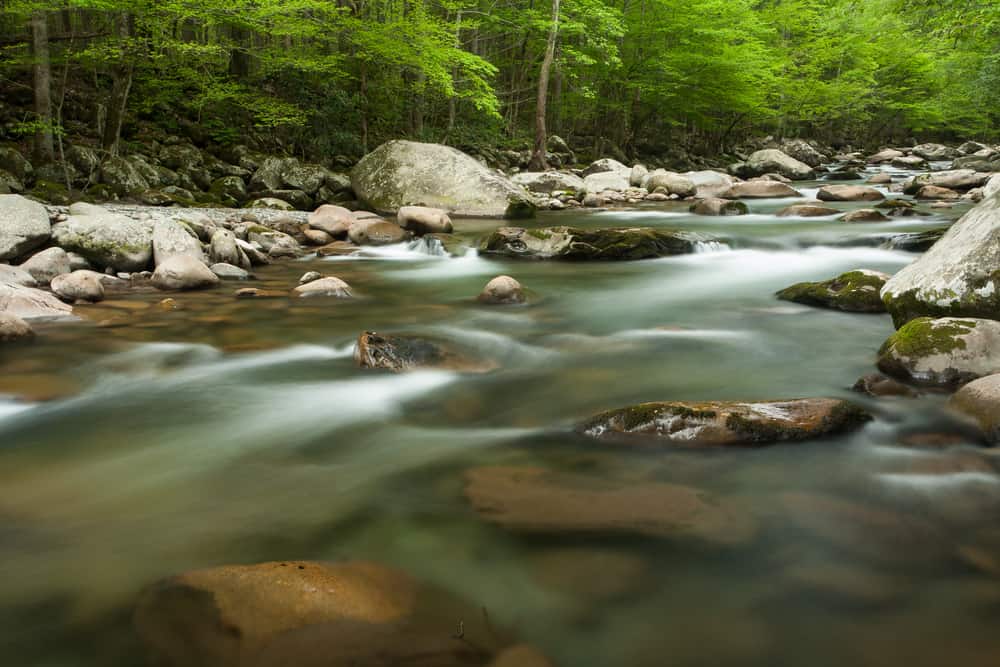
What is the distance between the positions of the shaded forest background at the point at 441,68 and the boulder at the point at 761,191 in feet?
14.5

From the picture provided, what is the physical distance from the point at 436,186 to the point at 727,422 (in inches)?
459

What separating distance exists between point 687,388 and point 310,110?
45.2ft

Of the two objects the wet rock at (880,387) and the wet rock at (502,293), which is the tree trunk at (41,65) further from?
the wet rock at (880,387)

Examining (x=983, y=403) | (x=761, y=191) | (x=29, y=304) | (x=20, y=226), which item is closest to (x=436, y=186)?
(x=20, y=226)

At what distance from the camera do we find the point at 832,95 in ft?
101

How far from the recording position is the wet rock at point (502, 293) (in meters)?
6.88

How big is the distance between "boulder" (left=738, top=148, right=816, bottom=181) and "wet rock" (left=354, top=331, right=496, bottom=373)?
77.4ft

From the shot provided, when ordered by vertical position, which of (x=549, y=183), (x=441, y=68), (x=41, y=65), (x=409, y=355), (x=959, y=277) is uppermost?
(x=441, y=68)

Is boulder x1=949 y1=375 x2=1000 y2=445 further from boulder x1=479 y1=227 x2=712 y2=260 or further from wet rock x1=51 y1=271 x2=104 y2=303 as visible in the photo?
wet rock x1=51 y1=271 x2=104 y2=303

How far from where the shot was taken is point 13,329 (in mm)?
5137

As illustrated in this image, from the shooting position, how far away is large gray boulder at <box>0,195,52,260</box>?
7.10 meters

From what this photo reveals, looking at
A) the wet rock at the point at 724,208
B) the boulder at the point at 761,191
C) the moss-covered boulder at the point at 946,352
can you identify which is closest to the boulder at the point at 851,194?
the boulder at the point at 761,191

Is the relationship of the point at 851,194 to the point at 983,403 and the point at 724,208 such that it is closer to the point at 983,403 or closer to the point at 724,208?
the point at 724,208

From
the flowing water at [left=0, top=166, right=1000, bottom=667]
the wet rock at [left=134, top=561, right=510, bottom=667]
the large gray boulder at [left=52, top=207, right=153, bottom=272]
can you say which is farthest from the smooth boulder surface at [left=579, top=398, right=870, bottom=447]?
the large gray boulder at [left=52, top=207, right=153, bottom=272]
